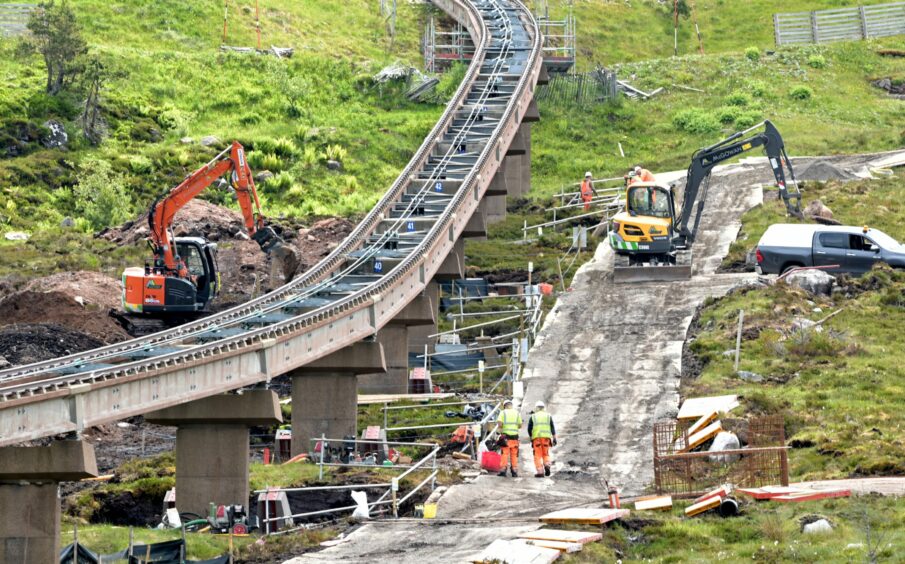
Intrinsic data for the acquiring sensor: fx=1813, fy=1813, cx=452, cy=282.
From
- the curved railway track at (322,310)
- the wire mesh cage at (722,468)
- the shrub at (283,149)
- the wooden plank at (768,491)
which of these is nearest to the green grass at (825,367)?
the wire mesh cage at (722,468)

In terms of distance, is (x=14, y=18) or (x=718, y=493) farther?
(x=14, y=18)

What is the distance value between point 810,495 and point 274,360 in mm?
14276

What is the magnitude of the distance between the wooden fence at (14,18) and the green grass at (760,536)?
67123 millimetres

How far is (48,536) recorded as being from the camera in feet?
112

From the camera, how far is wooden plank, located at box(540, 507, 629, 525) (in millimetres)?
32094

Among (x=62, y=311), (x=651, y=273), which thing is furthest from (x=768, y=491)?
(x=62, y=311)

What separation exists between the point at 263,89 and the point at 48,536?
58.5m

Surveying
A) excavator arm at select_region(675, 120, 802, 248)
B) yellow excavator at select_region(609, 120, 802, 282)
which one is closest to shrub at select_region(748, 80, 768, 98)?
excavator arm at select_region(675, 120, 802, 248)

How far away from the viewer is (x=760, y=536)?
3059cm

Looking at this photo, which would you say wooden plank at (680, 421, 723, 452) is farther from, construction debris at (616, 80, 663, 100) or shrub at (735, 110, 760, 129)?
construction debris at (616, 80, 663, 100)

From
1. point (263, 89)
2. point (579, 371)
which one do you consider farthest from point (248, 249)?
point (263, 89)

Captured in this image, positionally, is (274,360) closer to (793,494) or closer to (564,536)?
(564,536)

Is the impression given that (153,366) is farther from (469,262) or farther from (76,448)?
(469,262)

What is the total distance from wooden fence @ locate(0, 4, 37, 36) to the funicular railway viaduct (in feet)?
96.7
